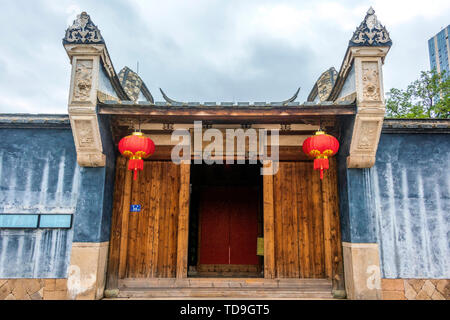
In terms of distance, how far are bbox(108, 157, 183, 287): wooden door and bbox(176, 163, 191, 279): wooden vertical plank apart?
0.59 feet

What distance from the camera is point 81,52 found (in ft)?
18.0

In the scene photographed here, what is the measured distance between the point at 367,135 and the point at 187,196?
371cm

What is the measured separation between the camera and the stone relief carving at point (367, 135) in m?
5.39

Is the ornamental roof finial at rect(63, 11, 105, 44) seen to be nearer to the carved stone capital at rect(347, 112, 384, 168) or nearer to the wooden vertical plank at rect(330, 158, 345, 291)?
the carved stone capital at rect(347, 112, 384, 168)

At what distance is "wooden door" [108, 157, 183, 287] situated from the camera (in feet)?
19.7

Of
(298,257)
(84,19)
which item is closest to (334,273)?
(298,257)

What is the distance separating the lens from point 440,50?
71250 millimetres

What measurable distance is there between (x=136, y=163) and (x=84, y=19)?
2870 millimetres

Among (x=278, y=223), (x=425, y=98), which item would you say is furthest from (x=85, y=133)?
(x=425, y=98)

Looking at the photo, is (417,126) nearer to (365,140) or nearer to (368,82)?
(365,140)

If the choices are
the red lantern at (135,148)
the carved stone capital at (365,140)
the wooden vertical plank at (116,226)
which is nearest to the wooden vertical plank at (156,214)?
the wooden vertical plank at (116,226)

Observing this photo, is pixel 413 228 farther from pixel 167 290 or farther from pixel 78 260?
pixel 78 260

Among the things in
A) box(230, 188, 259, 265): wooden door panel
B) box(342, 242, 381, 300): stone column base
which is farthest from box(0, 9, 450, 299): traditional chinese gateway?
box(230, 188, 259, 265): wooden door panel

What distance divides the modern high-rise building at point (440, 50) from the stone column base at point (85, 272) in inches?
3266
